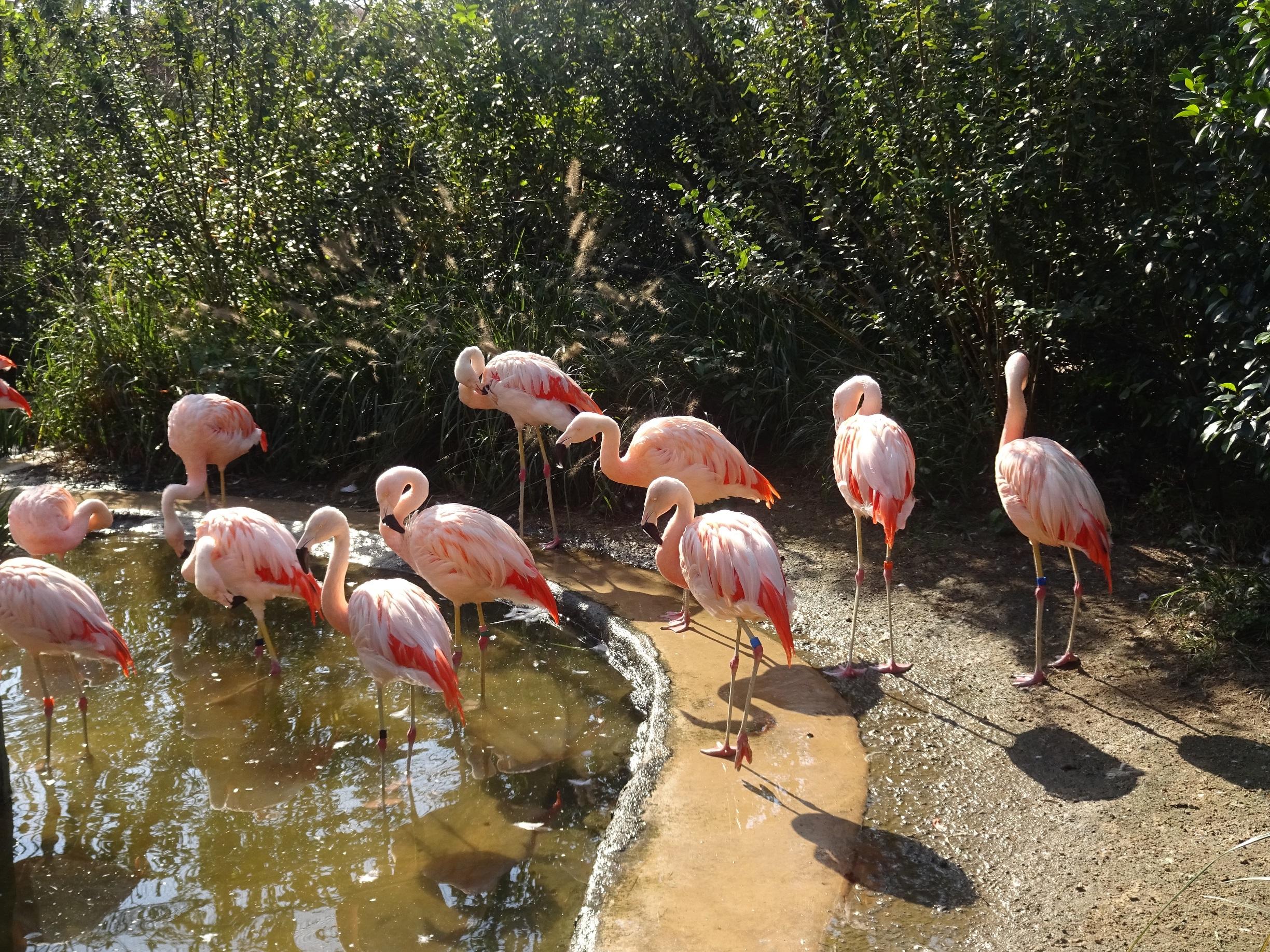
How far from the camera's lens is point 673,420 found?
5.15 m

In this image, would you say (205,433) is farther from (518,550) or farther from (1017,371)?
(1017,371)

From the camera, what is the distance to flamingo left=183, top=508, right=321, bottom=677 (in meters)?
4.48

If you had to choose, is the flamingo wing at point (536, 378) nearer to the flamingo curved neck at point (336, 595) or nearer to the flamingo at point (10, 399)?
the flamingo curved neck at point (336, 595)

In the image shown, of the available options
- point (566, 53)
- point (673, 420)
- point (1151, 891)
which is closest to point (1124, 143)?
point (673, 420)

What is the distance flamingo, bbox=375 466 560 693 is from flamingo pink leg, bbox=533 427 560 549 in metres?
1.48

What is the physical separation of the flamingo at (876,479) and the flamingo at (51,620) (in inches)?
112

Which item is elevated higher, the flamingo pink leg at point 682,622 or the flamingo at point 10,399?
the flamingo at point 10,399

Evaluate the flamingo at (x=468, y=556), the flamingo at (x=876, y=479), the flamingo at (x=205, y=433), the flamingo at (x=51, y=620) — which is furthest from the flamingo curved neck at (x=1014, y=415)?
the flamingo at (x=205, y=433)

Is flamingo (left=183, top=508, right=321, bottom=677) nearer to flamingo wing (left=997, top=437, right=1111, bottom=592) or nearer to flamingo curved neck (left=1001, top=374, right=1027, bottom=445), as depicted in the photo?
flamingo wing (left=997, top=437, right=1111, bottom=592)

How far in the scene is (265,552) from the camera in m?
4.49

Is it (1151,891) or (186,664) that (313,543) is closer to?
(186,664)

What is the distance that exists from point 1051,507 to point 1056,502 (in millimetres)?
26

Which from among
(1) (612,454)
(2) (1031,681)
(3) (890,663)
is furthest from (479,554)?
(2) (1031,681)

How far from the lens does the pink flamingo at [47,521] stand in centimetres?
500
